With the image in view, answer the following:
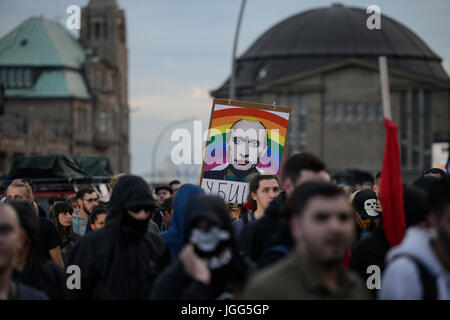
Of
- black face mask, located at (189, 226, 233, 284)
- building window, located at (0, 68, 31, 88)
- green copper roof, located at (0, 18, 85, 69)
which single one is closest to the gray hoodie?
black face mask, located at (189, 226, 233, 284)

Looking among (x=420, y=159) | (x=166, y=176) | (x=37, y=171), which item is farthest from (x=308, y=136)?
(x=37, y=171)

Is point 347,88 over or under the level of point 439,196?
over

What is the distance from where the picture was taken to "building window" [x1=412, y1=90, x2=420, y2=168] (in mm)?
93375

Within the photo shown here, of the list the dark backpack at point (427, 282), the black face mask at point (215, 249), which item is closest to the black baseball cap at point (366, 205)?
the black face mask at point (215, 249)

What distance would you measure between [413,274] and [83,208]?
8453 millimetres

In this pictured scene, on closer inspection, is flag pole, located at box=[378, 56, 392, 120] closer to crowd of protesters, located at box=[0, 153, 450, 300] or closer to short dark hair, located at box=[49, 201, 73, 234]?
crowd of protesters, located at box=[0, 153, 450, 300]

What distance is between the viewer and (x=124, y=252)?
667 centimetres

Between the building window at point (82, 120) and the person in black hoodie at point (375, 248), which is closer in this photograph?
the person in black hoodie at point (375, 248)

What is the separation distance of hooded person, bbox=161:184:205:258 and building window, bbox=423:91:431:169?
88.7 m

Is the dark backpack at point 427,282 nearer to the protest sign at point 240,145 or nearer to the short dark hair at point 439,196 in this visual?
the short dark hair at point 439,196

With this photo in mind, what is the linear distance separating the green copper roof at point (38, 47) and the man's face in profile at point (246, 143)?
271 feet

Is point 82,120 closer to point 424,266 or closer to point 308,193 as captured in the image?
point 308,193

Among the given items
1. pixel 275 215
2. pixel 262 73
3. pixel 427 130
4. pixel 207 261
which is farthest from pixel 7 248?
pixel 262 73

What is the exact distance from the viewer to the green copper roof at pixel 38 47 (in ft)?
298
